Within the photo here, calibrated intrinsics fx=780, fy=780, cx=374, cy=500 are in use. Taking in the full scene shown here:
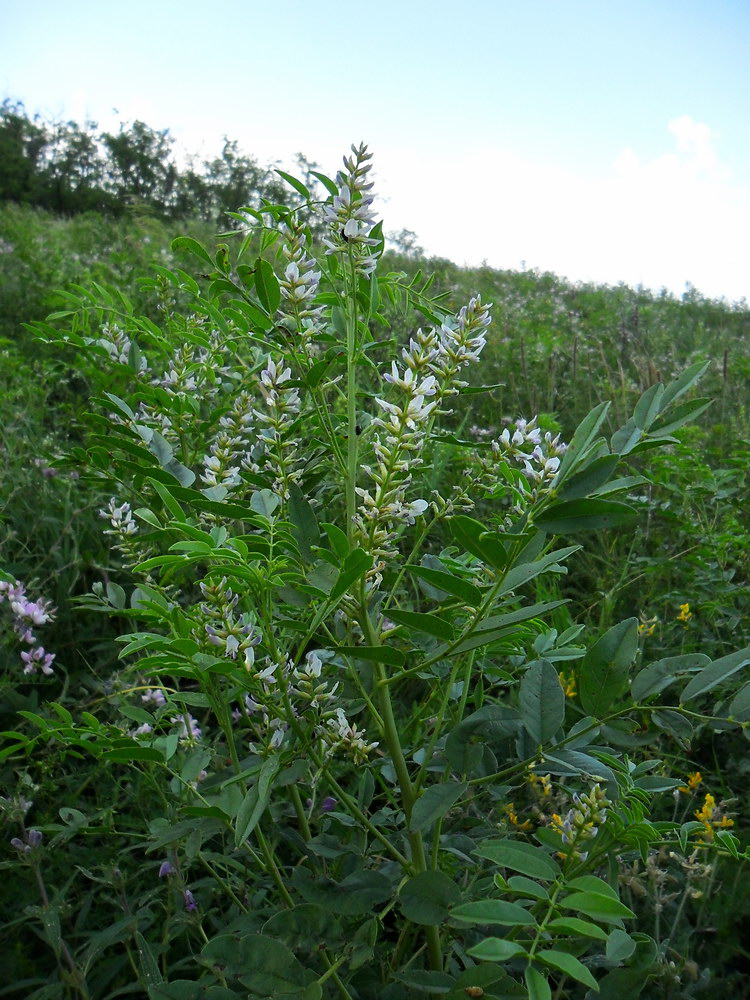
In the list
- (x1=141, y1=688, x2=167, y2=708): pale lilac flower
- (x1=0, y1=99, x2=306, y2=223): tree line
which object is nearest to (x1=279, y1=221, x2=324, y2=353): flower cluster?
(x1=141, y1=688, x2=167, y2=708): pale lilac flower

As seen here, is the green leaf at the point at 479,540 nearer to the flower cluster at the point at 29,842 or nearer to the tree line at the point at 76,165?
the flower cluster at the point at 29,842

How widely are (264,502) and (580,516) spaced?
1.37 ft

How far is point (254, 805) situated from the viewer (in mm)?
846

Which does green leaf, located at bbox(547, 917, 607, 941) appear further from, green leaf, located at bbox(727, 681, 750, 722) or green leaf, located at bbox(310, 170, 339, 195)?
green leaf, located at bbox(310, 170, 339, 195)

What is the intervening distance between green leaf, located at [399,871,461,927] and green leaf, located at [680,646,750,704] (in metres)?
0.34

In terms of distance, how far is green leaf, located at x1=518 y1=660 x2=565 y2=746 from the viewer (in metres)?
0.93

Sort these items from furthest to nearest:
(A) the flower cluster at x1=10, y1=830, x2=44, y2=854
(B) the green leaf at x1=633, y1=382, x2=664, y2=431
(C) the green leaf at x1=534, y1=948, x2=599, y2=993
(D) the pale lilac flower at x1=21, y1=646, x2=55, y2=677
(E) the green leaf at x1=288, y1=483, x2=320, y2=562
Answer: (D) the pale lilac flower at x1=21, y1=646, x2=55, y2=677 < (A) the flower cluster at x1=10, y1=830, x2=44, y2=854 < (E) the green leaf at x1=288, y1=483, x2=320, y2=562 < (B) the green leaf at x1=633, y1=382, x2=664, y2=431 < (C) the green leaf at x1=534, y1=948, x2=599, y2=993

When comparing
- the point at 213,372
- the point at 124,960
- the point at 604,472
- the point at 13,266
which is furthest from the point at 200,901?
the point at 13,266

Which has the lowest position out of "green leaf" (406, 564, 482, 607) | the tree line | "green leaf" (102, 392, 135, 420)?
"green leaf" (406, 564, 482, 607)

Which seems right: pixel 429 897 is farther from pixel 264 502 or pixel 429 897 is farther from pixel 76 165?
pixel 76 165

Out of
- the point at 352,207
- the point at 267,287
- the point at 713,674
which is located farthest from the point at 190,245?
the point at 713,674

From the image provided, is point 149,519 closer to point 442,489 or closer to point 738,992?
point 738,992

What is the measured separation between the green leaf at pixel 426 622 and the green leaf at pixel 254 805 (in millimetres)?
218

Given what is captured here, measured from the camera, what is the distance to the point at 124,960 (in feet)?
4.50
